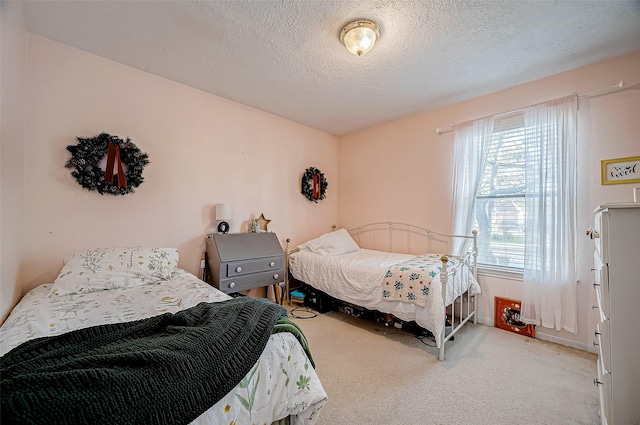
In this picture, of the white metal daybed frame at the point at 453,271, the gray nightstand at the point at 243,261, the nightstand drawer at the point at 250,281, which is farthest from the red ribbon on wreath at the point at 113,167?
the white metal daybed frame at the point at 453,271

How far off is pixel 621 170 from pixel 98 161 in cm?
431

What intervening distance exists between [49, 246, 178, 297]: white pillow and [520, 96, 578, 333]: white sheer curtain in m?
3.27

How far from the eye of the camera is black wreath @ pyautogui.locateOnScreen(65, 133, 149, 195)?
210 centimetres

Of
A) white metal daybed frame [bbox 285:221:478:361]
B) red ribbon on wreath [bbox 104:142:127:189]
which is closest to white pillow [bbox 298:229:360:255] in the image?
white metal daybed frame [bbox 285:221:478:361]

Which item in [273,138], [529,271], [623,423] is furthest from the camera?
[273,138]

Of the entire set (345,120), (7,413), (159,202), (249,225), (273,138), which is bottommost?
(7,413)

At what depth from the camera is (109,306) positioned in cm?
151

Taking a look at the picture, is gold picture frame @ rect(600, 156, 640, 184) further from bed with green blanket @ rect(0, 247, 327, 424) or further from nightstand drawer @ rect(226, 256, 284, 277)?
nightstand drawer @ rect(226, 256, 284, 277)

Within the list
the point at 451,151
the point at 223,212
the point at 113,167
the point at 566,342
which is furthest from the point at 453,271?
the point at 113,167

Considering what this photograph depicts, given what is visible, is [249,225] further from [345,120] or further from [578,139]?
[578,139]

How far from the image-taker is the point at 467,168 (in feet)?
9.50

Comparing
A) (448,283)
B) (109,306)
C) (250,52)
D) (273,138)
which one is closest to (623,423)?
(448,283)

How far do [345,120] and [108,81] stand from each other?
8.48ft

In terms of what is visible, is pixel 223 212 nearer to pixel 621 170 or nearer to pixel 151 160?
pixel 151 160
